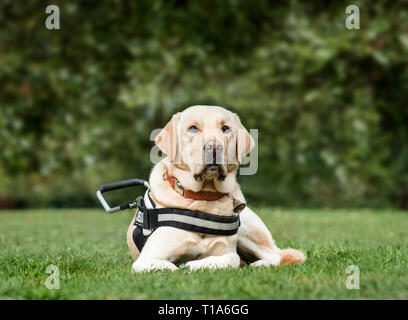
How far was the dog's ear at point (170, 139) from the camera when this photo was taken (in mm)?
4449

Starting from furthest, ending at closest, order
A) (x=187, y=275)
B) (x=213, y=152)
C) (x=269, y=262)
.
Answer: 1. (x=269, y=262)
2. (x=213, y=152)
3. (x=187, y=275)

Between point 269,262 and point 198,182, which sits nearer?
point 198,182

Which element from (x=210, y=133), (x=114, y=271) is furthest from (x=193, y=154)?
(x=114, y=271)

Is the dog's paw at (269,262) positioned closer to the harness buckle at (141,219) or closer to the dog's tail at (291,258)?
the dog's tail at (291,258)

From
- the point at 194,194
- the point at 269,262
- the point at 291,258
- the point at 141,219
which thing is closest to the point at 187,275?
the point at 194,194

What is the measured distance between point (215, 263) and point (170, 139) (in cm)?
98

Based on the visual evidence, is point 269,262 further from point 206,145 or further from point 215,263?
point 206,145

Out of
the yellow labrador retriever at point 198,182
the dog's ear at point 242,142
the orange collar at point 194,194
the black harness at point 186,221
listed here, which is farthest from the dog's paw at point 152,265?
the dog's ear at point 242,142

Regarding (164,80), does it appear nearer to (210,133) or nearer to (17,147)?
(17,147)

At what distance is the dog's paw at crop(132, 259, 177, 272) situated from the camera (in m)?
4.21

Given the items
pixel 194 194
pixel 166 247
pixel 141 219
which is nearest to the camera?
pixel 166 247

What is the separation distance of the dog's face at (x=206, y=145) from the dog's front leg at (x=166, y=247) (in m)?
0.36

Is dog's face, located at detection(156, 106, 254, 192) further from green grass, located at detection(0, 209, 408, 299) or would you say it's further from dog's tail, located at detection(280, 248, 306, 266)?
dog's tail, located at detection(280, 248, 306, 266)

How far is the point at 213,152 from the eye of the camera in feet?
13.7
